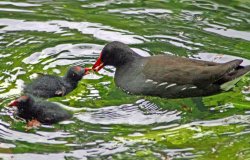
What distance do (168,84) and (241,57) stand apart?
155 cm

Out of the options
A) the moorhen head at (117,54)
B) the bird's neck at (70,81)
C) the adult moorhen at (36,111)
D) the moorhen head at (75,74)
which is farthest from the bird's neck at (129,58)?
the adult moorhen at (36,111)

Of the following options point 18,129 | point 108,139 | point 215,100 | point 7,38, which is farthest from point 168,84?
point 7,38

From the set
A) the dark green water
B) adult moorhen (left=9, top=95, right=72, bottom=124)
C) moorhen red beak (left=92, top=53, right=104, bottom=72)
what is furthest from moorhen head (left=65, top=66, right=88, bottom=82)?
adult moorhen (left=9, top=95, right=72, bottom=124)

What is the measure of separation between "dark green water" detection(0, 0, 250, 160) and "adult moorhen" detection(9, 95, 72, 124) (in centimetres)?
11

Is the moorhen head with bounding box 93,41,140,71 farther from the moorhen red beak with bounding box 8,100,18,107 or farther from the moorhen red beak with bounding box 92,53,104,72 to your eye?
the moorhen red beak with bounding box 8,100,18,107

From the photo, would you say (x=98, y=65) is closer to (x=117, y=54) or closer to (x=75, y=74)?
(x=117, y=54)

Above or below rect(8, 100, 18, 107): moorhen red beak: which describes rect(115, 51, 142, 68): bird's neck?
above

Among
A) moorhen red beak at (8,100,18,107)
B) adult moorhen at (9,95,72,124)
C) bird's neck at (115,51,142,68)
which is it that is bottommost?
adult moorhen at (9,95,72,124)

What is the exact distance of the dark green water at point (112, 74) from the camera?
7965 mm

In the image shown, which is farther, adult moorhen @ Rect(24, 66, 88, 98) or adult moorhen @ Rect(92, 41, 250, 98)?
adult moorhen @ Rect(92, 41, 250, 98)

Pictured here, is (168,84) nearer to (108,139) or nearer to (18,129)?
(108,139)

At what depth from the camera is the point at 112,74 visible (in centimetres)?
1024

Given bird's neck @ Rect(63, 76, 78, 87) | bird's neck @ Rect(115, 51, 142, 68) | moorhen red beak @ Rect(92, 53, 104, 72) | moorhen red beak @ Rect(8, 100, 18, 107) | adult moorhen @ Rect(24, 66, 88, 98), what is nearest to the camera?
moorhen red beak @ Rect(8, 100, 18, 107)

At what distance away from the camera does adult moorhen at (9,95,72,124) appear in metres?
8.41
